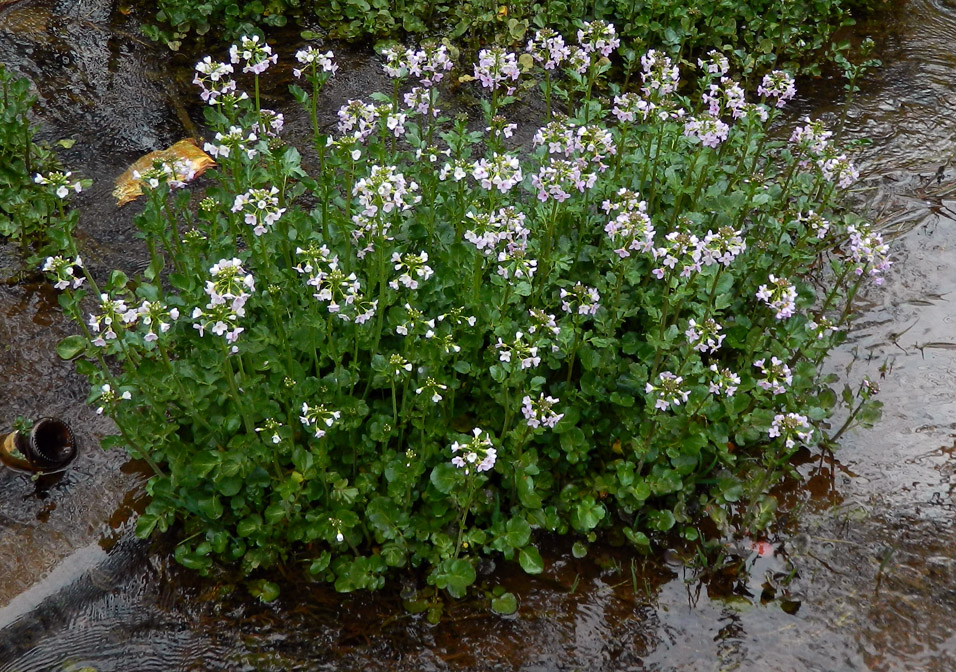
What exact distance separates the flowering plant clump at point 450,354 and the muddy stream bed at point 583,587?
0.20 m

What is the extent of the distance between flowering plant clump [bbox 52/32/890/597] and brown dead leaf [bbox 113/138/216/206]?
1779mm

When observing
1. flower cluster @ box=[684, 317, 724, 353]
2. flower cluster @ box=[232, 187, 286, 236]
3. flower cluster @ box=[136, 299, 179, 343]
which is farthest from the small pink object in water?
flower cluster @ box=[136, 299, 179, 343]

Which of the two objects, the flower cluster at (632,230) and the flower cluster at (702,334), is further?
the flower cluster at (702,334)

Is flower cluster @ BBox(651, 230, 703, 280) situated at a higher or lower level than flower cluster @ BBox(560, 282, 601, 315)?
higher

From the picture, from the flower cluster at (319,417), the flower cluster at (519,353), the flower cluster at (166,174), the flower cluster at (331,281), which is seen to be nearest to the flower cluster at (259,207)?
the flower cluster at (331,281)

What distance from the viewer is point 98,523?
12.2 ft

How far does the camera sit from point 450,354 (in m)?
3.64

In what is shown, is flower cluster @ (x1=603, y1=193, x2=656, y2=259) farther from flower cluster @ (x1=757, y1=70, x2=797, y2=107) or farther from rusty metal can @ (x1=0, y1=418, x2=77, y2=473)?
rusty metal can @ (x1=0, y1=418, x2=77, y2=473)

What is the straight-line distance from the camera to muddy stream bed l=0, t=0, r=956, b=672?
3346 millimetres

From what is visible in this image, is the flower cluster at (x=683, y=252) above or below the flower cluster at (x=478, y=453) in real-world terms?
above

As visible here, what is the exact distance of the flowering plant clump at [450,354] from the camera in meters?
3.29

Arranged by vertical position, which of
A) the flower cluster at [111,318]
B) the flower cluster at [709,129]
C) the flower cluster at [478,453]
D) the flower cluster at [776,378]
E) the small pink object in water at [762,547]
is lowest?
the small pink object in water at [762,547]

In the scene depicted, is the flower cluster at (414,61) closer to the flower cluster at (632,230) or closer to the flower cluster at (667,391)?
the flower cluster at (632,230)

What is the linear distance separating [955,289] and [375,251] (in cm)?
367
